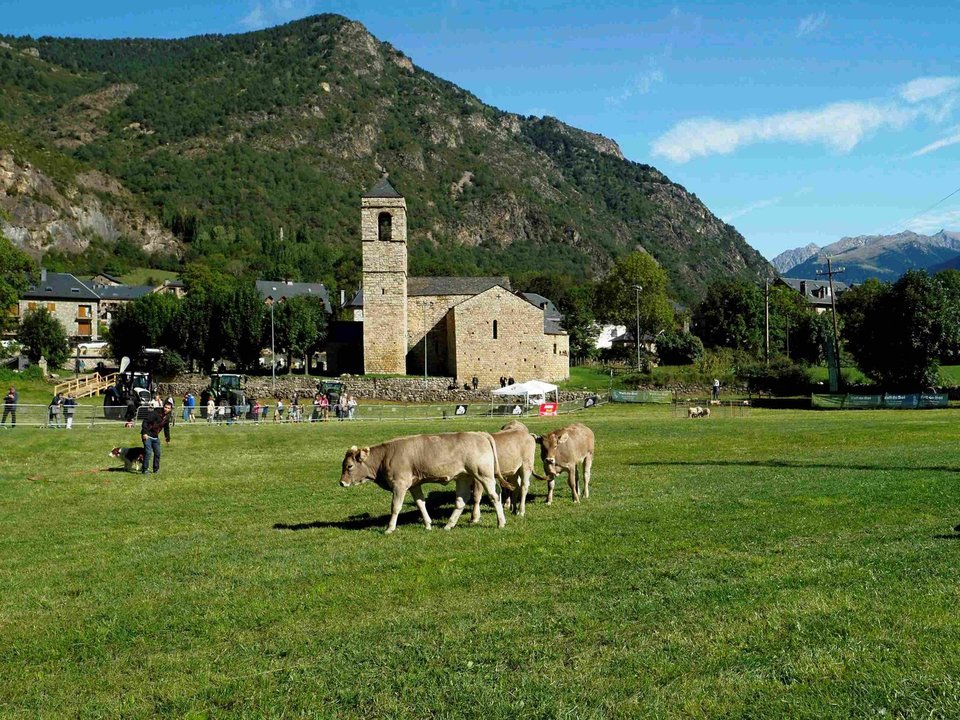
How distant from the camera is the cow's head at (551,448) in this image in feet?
51.8

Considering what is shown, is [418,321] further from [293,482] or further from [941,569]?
[941,569]

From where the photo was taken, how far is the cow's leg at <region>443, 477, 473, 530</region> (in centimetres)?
1325

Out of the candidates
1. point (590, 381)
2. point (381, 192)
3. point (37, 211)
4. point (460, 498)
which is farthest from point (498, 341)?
point (37, 211)

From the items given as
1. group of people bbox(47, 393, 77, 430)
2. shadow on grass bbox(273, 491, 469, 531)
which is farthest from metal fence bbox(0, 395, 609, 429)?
shadow on grass bbox(273, 491, 469, 531)

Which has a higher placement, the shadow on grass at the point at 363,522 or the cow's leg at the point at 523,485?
the cow's leg at the point at 523,485

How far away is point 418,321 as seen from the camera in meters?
87.2

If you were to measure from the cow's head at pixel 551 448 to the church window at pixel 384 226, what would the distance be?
67.0m

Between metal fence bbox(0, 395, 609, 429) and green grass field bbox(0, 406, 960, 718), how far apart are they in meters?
25.1

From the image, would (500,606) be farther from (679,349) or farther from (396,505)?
(679,349)

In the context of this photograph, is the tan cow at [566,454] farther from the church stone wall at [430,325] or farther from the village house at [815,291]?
the village house at [815,291]

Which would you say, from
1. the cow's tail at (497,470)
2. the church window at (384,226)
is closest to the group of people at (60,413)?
the cow's tail at (497,470)

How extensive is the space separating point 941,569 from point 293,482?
15.5 metres

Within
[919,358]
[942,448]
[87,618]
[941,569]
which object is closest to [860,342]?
[919,358]

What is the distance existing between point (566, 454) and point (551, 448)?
48cm
